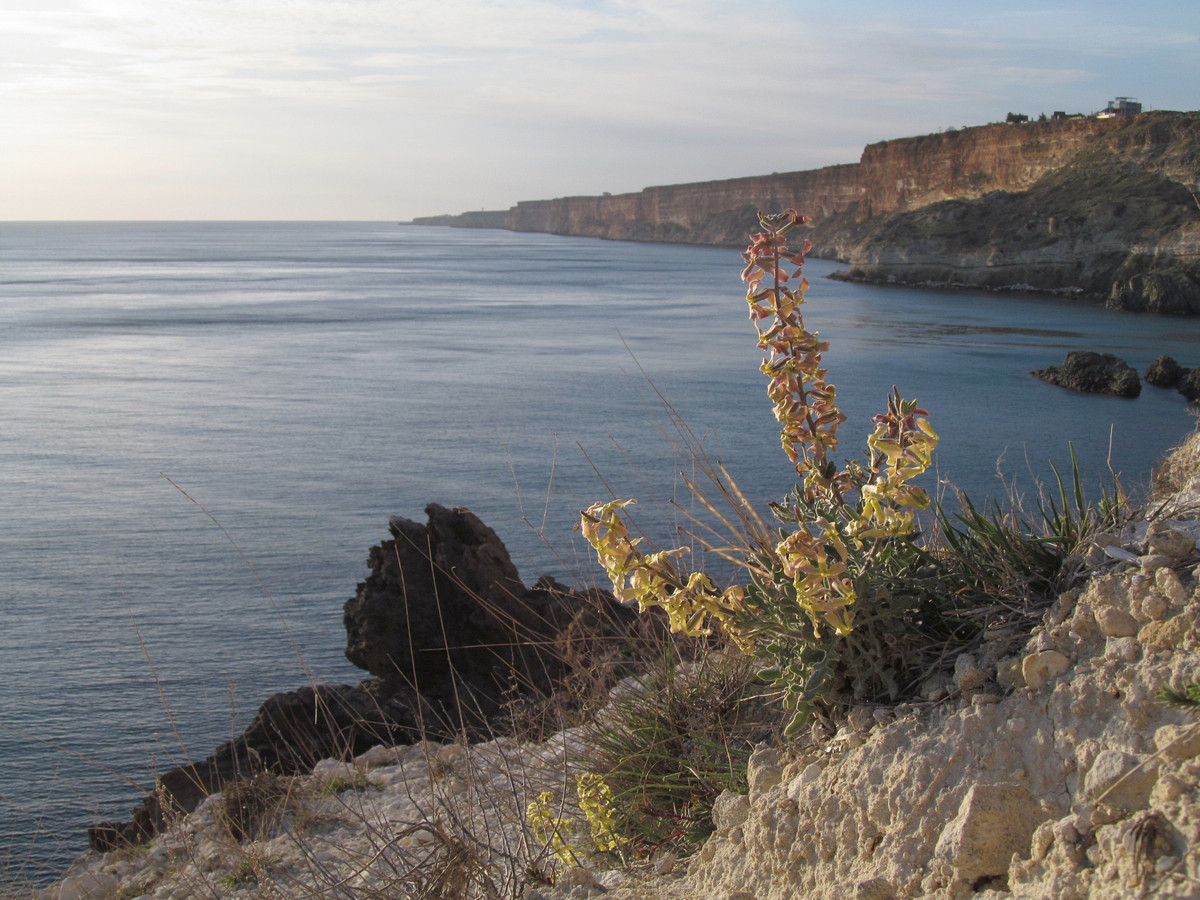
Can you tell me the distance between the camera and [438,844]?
298 cm

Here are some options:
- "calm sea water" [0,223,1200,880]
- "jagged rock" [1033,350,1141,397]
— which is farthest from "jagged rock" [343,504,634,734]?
"jagged rock" [1033,350,1141,397]

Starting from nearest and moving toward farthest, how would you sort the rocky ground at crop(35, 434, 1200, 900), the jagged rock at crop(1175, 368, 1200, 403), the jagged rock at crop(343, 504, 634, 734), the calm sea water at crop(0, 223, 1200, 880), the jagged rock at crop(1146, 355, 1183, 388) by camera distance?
1. the rocky ground at crop(35, 434, 1200, 900)
2. the jagged rock at crop(343, 504, 634, 734)
3. the calm sea water at crop(0, 223, 1200, 880)
4. the jagged rock at crop(1175, 368, 1200, 403)
5. the jagged rock at crop(1146, 355, 1183, 388)

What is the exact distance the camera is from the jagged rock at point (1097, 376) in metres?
27.4

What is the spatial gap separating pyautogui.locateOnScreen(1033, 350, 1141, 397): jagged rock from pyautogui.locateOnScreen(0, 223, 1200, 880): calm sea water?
682 mm

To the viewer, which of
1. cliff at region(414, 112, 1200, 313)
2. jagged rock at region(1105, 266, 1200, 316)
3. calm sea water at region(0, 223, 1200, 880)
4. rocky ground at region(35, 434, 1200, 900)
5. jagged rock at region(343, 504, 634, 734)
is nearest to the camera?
rocky ground at region(35, 434, 1200, 900)

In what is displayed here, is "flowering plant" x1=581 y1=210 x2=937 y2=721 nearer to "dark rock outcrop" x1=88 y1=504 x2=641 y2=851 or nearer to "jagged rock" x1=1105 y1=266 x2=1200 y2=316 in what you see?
"dark rock outcrop" x1=88 y1=504 x2=641 y2=851

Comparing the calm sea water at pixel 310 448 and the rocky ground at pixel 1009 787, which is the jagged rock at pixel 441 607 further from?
the rocky ground at pixel 1009 787

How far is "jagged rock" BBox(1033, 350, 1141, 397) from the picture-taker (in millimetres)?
27391

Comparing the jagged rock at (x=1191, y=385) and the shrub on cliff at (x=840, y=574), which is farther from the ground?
the shrub on cliff at (x=840, y=574)

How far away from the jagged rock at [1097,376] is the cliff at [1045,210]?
1251 centimetres

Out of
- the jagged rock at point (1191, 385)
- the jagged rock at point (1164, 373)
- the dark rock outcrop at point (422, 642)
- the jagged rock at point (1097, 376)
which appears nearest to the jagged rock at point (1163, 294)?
the jagged rock at point (1164, 373)

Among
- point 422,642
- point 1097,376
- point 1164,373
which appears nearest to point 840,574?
point 422,642

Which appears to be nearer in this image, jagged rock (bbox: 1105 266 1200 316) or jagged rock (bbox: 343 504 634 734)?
jagged rock (bbox: 343 504 634 734)

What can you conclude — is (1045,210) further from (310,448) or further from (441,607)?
(441,607)
